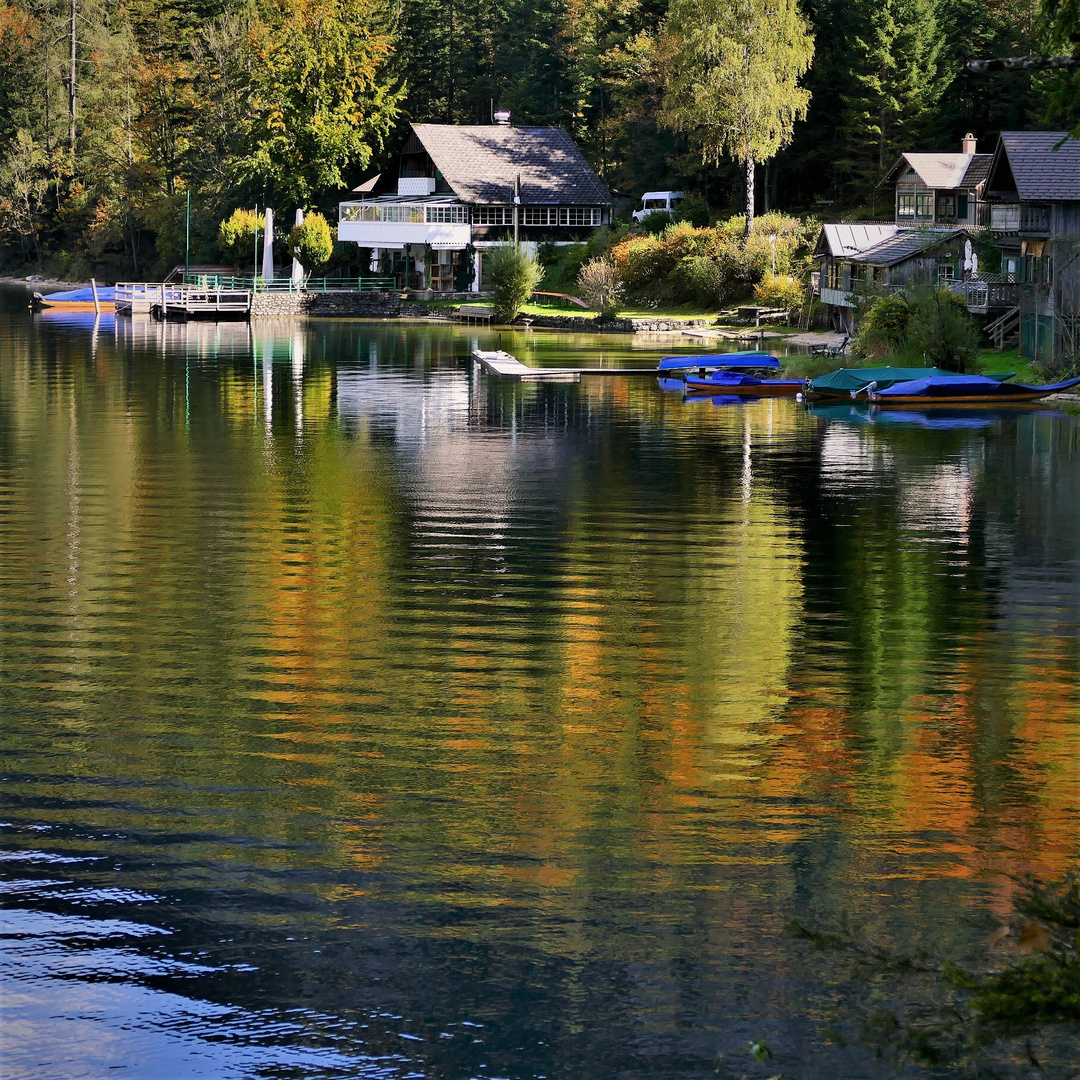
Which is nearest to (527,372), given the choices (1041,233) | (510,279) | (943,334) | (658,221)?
(943,334)

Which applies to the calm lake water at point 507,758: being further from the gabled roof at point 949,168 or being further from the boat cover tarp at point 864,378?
the gabled roof at point 949,168

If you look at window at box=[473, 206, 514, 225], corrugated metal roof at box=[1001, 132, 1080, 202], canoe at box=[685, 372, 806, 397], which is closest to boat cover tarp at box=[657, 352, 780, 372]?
canoe at box=[685, 372, 806, 397]

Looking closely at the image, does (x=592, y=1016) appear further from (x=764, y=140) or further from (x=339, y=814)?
(x=764, y=140)

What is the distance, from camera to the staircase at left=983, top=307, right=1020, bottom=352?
183 ft

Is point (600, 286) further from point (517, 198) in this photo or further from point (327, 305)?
point (327, 305)

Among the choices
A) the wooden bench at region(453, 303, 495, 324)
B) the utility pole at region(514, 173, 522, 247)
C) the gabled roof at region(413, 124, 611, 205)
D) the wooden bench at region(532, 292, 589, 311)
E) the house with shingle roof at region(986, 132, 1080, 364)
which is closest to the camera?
the house with shingle roof at region(986, 132, 1080, 364)

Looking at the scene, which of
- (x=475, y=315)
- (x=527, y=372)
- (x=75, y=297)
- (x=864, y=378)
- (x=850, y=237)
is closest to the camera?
(x=864, y=378)

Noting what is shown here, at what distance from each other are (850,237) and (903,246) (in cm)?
532

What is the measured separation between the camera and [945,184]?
71312 mm

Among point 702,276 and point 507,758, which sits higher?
point 702,276

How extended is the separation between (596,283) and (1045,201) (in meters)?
36.5

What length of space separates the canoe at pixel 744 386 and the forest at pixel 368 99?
99.5 feet

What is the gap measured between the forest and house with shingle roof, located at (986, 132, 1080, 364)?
1854 centimetres

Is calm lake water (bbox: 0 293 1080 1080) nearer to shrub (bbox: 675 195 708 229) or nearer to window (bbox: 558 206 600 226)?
shrub (bbox: 675 195 708 229)
